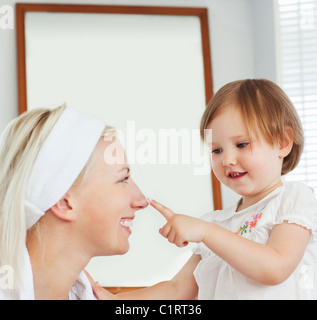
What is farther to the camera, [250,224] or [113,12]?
[113,12]

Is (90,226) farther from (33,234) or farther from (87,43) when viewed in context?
(87,43)

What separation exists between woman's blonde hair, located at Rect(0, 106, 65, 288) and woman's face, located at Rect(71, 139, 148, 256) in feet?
0.33

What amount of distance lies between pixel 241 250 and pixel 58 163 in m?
0.37

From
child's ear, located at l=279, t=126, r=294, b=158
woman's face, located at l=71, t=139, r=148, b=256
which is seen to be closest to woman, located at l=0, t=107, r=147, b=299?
woman's face, located at l=71, t=139, r=148, b=256

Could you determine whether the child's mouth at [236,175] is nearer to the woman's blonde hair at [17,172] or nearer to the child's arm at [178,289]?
the child's arm at [178,289]

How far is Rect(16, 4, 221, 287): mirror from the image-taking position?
232cm

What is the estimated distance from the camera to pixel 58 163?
90 cm

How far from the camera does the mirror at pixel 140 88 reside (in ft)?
7.61

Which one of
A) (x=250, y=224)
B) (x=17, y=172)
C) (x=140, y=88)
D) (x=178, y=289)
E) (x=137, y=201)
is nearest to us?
(x=17, y=172)

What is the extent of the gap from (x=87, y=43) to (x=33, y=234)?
5.33 ft

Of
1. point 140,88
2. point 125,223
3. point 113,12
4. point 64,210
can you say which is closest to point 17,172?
point 64,210

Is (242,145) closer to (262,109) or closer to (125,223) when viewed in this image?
(262,109)

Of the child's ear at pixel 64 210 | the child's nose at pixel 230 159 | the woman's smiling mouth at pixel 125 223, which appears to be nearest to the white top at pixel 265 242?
the child's nose at pixel 230 159
